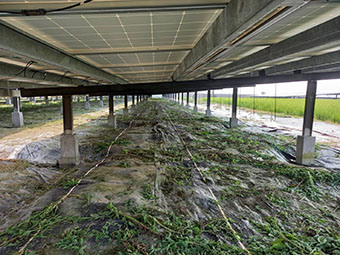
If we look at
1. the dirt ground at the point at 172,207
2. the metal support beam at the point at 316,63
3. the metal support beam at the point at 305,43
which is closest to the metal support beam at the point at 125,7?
the metal support beam at the point at 305,43

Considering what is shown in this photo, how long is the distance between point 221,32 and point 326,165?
31.9 feet

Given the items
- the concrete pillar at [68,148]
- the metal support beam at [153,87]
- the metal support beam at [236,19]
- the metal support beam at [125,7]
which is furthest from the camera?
the concrete pillar at [68,148]

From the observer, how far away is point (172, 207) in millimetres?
5551

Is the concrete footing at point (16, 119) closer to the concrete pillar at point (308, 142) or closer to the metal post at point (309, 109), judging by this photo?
the concrete pillar at point (308, 142)

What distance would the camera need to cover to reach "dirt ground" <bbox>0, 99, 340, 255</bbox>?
4.21m

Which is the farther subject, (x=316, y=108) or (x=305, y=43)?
(x=316, y=108)

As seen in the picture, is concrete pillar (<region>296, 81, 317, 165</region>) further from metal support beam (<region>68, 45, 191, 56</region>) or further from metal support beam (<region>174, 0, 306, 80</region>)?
metal support beam (<region>174, 0, 306, 80</region>)

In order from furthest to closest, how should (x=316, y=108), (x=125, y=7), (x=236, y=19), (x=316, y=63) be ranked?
1. (x=316, y=108)
2. (x=316, y=63)
3. (x=125, y=7)
4. (x=236, y=19)

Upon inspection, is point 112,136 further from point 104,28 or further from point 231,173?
point 104,28

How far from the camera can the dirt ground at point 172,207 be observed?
421 cm

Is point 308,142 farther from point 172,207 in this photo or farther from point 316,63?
point 172,207

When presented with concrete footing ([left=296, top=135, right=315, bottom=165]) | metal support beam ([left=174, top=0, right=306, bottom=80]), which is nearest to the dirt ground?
concrete footing ([left=296, top=135, right=315, bottom=165])

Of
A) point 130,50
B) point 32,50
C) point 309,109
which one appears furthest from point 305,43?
point 309,109

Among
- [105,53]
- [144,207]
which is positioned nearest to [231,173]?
[144,207]
